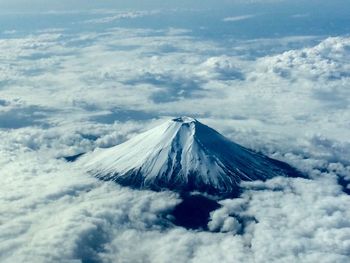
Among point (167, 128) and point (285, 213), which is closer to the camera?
point (285, 213)

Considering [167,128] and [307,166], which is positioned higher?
[167,128]

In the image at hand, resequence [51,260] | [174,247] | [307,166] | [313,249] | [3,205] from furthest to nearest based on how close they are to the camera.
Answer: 1. [307,166]
2. [3,205]
3. [174,247]
4. [313,249]
5. [51,260]

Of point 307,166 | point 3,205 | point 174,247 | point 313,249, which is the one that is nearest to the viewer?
point 313,249

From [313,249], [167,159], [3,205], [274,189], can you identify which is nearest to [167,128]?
[167,159]

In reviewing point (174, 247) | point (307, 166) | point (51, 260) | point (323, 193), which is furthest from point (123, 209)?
point (307, 166)

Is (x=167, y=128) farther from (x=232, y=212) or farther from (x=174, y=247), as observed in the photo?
(x=174, y=247)

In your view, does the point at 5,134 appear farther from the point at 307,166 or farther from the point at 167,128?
the point at 307,166
